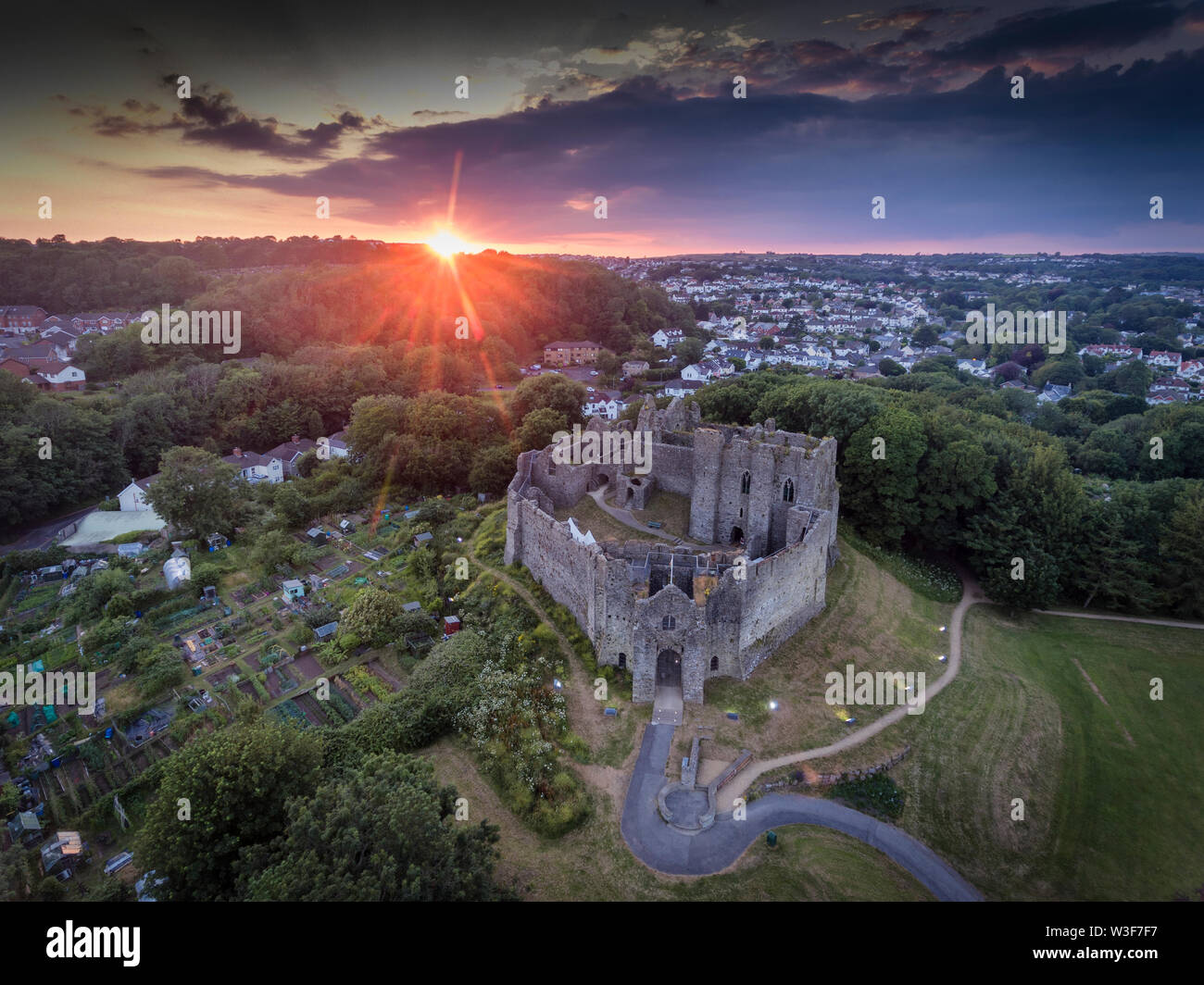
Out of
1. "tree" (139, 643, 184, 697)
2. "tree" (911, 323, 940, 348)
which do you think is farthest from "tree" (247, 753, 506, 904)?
"tree" (911, 323, 940, 348)

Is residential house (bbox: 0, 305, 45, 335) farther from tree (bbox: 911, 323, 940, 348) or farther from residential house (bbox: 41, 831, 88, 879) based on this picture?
tree (bbox: 911, 323, 940, 348)

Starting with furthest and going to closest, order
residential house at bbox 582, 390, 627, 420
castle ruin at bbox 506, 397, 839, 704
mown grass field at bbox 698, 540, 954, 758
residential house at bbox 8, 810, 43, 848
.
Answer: residential house at bbox 582, 390, 627, 420 < castle ruin at bbox 506, 397, 839, 704 < mown grass field at bbox 698, 540, 954, 758 < residential house at bbox 8, 810, 43, 848

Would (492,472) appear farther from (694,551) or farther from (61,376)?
(61,376)

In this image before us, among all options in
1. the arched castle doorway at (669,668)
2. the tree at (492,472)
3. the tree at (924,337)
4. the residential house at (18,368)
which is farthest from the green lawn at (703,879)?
the tree at (924,337)

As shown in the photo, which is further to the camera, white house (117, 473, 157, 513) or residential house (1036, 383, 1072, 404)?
residential house (1036, 383, 1072, 404)

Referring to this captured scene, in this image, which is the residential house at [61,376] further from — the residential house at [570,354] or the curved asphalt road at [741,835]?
the curved asphalt road at [741,835]
